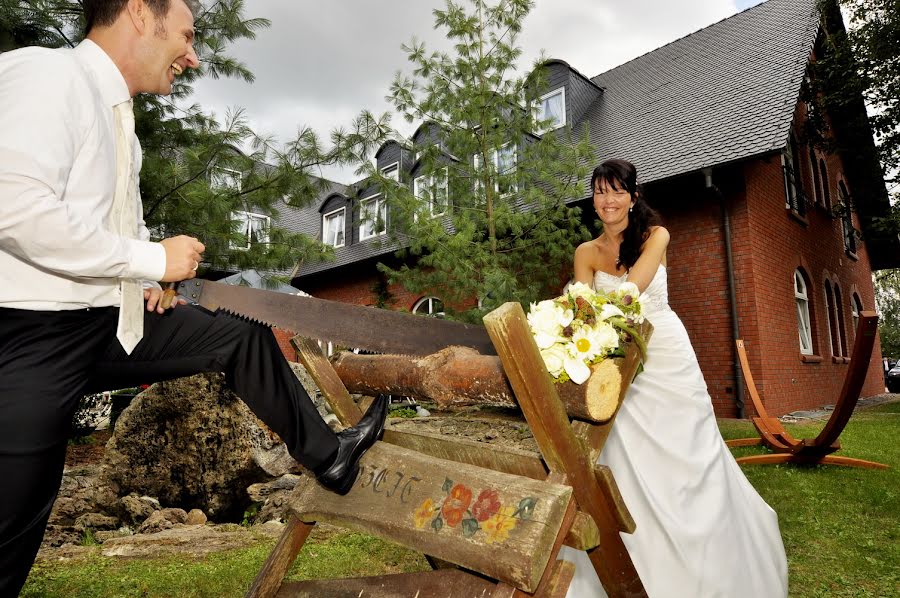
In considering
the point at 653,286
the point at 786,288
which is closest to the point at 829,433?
the point at 653,286

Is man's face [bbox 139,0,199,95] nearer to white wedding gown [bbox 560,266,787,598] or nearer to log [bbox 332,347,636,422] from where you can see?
log [bbox 332,347,636,422]

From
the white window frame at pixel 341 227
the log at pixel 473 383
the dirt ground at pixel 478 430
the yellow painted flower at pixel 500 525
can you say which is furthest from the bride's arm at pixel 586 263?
the white window frame at pixel 341 227

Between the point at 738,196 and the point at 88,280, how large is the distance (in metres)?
10.9

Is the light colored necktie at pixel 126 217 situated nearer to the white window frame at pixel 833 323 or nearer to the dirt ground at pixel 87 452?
the dirt ground at pixel 87 452

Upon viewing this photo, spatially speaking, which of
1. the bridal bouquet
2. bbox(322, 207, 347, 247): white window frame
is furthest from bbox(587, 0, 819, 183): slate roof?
the bridal bouquet

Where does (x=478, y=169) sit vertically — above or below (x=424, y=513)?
above

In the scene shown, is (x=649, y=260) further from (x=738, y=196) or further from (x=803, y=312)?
(x=803, y=312)

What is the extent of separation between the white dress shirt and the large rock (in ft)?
12.7

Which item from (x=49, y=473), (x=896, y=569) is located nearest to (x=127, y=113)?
(x=49, y=473)

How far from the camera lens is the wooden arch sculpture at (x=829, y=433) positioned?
4.82 m

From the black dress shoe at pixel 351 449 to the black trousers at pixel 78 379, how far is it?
49 mm

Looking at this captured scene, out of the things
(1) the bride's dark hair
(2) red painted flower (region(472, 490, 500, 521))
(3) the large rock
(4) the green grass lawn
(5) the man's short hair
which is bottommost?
(4) the green grass lawn

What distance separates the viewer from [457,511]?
6.04 ft

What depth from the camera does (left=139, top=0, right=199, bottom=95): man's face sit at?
1.99 metres
